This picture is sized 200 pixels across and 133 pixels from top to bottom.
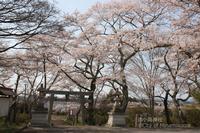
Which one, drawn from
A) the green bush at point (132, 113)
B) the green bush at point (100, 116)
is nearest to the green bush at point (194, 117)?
the green bush at point (132, 113)

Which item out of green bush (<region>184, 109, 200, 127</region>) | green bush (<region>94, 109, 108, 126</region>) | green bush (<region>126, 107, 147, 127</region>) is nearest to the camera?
green bush (<region>126, 107, 147, 127</region>)

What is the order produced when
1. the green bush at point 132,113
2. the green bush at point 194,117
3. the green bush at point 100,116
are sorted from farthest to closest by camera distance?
the green bush at point 194,117
the green bush at point 100,116
the green bush at point 132,113

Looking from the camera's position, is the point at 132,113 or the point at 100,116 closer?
A: the point at 132,113

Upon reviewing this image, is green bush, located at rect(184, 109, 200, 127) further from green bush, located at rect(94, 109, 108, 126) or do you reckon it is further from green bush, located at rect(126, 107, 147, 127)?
green bush, located at rect(94, 109, 108, 126)

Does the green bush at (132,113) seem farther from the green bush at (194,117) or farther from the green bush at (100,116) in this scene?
the green bush at (194,117)

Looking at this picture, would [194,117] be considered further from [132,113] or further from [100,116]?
[100,116]

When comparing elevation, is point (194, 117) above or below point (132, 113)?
below

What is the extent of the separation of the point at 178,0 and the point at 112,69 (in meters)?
12.7

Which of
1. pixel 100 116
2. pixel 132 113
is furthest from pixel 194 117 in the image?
pixel 100 116

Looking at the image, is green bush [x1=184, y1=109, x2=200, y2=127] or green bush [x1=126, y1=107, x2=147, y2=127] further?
green bush [x1=184, y1=109, x2=200, y2=127]

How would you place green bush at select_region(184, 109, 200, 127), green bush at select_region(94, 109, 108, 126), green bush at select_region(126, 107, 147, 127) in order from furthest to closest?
green bush at select_region(184, 109, 200, 127), green bush at select_region(94, 109, 108, 126), green bush at select_region(126, 107, 147, 127)

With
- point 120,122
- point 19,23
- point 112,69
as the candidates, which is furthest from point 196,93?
point 19,23

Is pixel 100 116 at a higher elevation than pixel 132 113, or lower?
lower

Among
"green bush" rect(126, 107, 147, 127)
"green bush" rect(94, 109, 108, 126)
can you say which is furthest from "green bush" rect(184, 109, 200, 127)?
"green bush" rect(94, 109, 108, 126)
